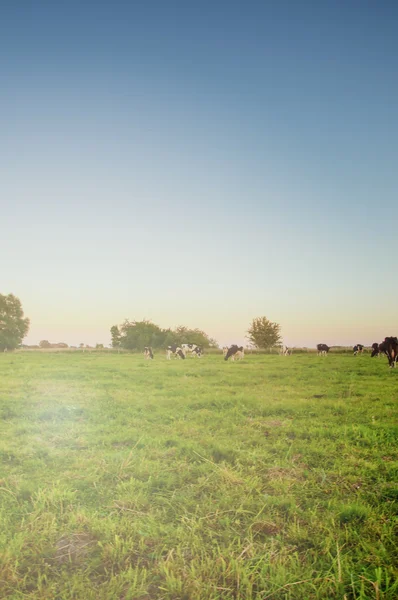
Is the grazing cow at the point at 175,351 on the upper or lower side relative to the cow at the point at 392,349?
lower

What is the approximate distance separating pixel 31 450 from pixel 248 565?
512cm

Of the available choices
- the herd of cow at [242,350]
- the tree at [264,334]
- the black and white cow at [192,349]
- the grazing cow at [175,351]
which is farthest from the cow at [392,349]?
the tree at [264,334]

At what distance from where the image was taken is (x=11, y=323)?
81.4m

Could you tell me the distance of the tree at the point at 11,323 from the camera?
80250 mm

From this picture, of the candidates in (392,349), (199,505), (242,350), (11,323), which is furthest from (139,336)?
(199,505)

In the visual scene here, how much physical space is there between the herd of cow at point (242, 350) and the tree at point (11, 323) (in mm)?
46775

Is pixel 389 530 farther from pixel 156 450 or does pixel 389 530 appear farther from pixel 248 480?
pixel 156 450

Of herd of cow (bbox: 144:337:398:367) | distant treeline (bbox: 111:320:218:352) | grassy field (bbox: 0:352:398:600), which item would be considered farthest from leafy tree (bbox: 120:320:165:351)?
grassy field (bbox: 0:352:398:600)

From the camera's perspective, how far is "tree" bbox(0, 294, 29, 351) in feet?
263

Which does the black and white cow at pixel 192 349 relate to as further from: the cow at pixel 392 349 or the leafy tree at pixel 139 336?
the leafy tree at pixel 139 336

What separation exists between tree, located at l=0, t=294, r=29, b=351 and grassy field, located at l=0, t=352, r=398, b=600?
258 ft

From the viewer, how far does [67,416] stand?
1023 cm

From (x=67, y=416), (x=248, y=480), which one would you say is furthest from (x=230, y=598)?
(x=67, y=416)

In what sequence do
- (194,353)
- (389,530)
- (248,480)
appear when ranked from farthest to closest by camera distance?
(194,353), (248,480), (389,530)
